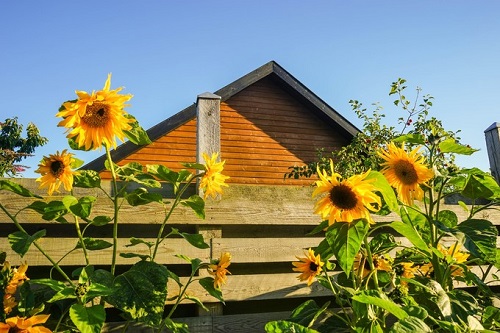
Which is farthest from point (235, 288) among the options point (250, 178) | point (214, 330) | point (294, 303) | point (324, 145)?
point (324, 145)

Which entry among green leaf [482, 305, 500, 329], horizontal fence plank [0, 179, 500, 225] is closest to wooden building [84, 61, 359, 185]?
horizontal fence plank [0, 179, 500, 225]

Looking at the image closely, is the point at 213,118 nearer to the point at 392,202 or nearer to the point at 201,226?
the point at 201,226

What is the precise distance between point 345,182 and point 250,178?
7257mm

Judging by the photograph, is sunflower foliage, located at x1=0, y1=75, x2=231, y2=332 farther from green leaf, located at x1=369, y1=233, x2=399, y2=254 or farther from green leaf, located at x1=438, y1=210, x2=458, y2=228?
green leaf, located at x1=438, y1=210, x2=458, y2=228

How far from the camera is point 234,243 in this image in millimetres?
2197

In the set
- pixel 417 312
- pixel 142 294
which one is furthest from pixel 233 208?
pixel 417 312

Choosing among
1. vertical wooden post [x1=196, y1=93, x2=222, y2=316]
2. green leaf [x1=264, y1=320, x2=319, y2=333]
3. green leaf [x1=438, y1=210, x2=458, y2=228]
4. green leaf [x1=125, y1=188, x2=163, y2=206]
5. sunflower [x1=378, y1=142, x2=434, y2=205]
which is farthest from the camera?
vertical wooden post [x1=196, y1=93, x2=222, y2=316]

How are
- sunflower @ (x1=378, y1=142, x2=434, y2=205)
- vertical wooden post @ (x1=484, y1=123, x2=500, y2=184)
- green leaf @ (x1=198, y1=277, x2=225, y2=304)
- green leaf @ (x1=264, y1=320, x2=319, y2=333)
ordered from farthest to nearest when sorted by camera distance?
vertical wooden post @ (x1=484, y1=123, x2=500, y2=184), green leaf @ (x1=198, y1=277, x2=225, y2=304), sunflower @ (x1=378, y1=142, x2=434, y2=205), green leaf @ (x1=264, y1=320, x2=319, y2=333)

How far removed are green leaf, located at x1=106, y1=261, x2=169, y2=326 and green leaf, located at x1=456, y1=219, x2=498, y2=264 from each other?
3.25 ft

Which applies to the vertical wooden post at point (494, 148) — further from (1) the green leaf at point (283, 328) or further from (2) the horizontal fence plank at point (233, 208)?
(1) the green leaf at point (283, 328)

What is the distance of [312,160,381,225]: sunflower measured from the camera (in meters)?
1.21

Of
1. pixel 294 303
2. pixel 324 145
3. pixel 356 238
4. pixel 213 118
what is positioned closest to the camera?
pixel 356 238

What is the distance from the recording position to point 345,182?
1242 mm

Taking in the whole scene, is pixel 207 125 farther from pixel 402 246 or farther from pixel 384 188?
pixel 384 188
